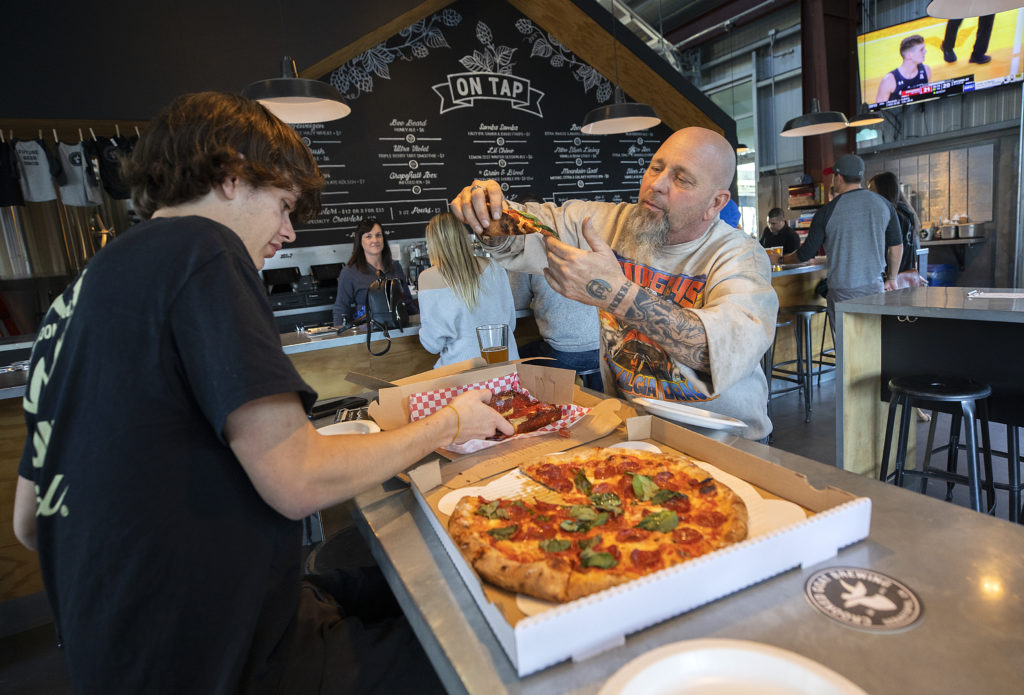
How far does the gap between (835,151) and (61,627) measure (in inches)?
486

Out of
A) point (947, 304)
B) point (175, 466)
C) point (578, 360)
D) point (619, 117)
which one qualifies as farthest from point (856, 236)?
point (175, 466)

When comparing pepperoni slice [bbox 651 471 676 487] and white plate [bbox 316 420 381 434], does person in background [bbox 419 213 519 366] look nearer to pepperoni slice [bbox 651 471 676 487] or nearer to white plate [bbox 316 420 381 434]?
white plate [bbox 316 420 381 434]

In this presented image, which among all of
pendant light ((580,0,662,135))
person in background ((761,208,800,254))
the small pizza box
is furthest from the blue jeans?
person in background ((761,208,800,254))

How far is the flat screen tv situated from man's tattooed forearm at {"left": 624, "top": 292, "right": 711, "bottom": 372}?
1091 cm

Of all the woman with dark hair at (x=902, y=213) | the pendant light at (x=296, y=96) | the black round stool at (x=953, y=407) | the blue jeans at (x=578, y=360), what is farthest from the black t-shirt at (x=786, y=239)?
the pendant light at (x=296, y=96)

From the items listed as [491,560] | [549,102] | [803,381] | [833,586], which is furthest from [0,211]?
[803,381]

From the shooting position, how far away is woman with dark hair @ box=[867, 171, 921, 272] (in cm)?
534

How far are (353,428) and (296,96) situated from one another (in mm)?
2323

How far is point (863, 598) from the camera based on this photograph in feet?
2.67

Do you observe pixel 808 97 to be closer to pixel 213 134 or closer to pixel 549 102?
pixel 549 102

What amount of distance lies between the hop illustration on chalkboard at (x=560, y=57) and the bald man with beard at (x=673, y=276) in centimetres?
590

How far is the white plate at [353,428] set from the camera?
165cm

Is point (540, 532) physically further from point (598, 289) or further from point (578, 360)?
point (578, 360)

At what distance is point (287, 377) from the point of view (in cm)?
91
